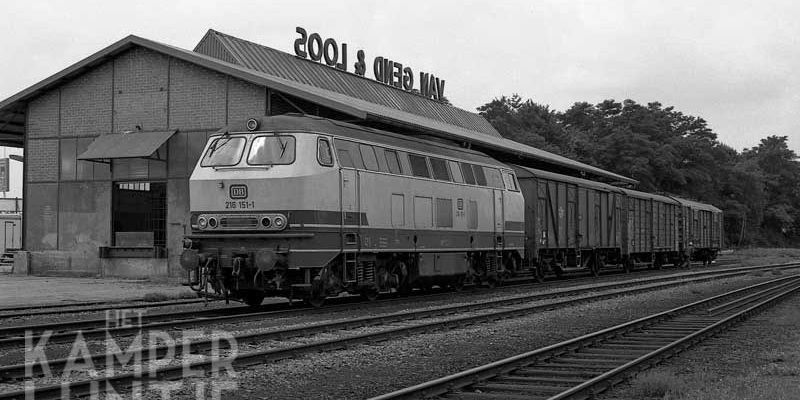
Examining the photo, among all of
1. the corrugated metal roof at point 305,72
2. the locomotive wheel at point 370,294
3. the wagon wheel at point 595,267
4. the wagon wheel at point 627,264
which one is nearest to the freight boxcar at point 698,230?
the wagon wheel at point 627,264

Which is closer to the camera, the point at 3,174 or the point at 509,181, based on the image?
the point at 509,181

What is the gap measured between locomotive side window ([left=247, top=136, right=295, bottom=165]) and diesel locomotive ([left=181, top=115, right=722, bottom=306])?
0.07 ft

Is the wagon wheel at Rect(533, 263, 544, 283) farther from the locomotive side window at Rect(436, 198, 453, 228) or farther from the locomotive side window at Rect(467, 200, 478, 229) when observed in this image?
the locomotive side window at Rect(436, 198, 453, 228)

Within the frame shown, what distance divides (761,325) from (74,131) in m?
24.2

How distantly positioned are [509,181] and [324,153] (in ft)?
31.3

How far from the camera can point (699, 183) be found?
81.8 metres

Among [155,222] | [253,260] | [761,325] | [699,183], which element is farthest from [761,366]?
[699,183]

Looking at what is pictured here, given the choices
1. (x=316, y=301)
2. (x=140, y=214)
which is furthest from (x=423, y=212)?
(x=140, y=214)

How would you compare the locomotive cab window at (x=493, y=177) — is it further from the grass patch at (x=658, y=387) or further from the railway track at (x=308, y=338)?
the grass patch at (x=658, y=387)

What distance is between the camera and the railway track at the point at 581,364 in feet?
29.1

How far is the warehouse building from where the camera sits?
2858 centimetres

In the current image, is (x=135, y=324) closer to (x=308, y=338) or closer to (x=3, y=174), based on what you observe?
(x=308, y=338)

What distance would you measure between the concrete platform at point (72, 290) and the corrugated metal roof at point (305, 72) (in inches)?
429

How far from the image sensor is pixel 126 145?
2895 cm
